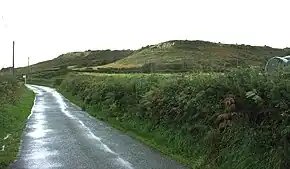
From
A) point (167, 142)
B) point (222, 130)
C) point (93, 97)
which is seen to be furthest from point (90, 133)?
point (93, 97)

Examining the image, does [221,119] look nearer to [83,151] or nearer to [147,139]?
[83,151]

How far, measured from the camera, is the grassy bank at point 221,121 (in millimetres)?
9969

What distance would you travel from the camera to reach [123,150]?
550 inches

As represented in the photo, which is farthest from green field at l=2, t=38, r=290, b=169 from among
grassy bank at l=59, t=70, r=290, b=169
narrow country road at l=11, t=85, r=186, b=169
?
narrow country road at l=11, t=85, r=186, b=169

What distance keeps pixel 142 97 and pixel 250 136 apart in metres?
11.2

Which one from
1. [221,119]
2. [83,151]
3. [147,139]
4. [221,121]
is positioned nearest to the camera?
[221,119]

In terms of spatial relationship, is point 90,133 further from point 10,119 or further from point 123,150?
point 10,119

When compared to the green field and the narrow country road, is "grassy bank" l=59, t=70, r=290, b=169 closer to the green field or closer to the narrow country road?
the green field

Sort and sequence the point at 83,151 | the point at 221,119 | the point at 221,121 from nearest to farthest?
the point at 221,119, the point at 221,121, the point at 83,151

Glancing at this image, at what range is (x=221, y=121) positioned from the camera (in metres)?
12.2

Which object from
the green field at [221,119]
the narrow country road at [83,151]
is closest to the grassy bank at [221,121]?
the green field at [221,119]

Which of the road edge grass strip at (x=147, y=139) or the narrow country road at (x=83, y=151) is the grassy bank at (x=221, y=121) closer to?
the road edge grass strip at (x=147, y=139)

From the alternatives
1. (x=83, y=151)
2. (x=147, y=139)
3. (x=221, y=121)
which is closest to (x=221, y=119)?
(x=221, y=121)

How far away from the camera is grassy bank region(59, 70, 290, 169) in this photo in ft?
32.7
